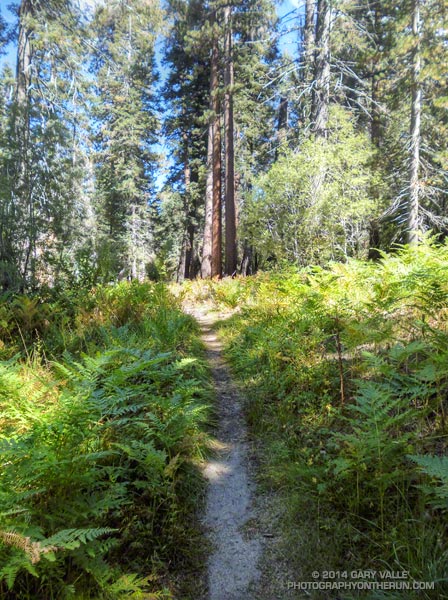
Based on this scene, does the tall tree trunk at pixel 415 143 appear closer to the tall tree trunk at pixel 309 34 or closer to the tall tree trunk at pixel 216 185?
the tall tree trunk at pixel 309 34

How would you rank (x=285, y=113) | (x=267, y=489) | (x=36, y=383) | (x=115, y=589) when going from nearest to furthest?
(x=115, y=589), (x=267, y=489), (x=36, y=383), (x=285, y=113)

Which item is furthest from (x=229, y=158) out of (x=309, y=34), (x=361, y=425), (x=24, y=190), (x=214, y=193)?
(x=361, y=425)

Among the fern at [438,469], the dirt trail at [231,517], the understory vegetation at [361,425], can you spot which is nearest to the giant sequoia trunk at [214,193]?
the understory vegetation at [361,425]

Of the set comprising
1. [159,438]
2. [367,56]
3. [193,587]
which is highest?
[367,56]

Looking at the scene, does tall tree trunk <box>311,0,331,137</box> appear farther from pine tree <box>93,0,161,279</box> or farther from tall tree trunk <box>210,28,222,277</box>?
pine tree <box>93,0,161,279</box>

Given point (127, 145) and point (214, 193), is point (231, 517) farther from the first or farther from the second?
point (127, 145)

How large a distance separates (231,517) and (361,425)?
4.19ft

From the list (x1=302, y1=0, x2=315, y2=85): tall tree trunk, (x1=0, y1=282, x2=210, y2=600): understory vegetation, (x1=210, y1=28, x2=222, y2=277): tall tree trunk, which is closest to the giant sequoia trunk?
(x1=210, y1=28, x2=222, y2=277): tall tree trunk

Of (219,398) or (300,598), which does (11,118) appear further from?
(300,598)

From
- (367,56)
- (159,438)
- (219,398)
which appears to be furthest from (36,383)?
(367,56)

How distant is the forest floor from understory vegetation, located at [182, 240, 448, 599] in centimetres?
13

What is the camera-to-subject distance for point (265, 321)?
261 inches

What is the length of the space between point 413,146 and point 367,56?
11.9ft

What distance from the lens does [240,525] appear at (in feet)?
8.64
